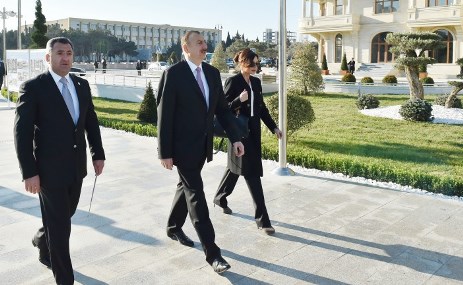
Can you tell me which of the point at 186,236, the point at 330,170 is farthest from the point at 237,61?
the point at 330,170

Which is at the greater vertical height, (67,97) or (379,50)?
(379,50)

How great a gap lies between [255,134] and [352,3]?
3445cm

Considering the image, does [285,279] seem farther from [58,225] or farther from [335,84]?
[335,84]

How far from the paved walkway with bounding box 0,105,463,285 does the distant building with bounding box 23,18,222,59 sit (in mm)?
94709

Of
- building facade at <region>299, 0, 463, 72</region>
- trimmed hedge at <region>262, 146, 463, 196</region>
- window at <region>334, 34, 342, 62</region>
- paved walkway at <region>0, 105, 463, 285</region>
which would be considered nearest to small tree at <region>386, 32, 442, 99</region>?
trimmed hedge at <region>262, 146, 463, 196</region>

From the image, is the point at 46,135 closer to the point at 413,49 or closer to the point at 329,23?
the point at 413,49

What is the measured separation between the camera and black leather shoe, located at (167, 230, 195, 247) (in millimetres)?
4071

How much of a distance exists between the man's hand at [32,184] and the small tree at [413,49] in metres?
11.5

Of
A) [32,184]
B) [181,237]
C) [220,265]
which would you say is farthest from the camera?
[181,237]

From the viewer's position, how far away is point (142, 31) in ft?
355

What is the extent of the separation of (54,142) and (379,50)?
3521cm

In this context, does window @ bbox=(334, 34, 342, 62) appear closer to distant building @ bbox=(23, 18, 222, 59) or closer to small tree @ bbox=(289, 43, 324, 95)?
small tree @ bbox=(289, 43, 324, 95)

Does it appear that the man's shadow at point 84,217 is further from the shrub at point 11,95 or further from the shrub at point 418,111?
the shrub at point 11,95

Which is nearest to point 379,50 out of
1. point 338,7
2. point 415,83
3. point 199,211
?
point 338,7
